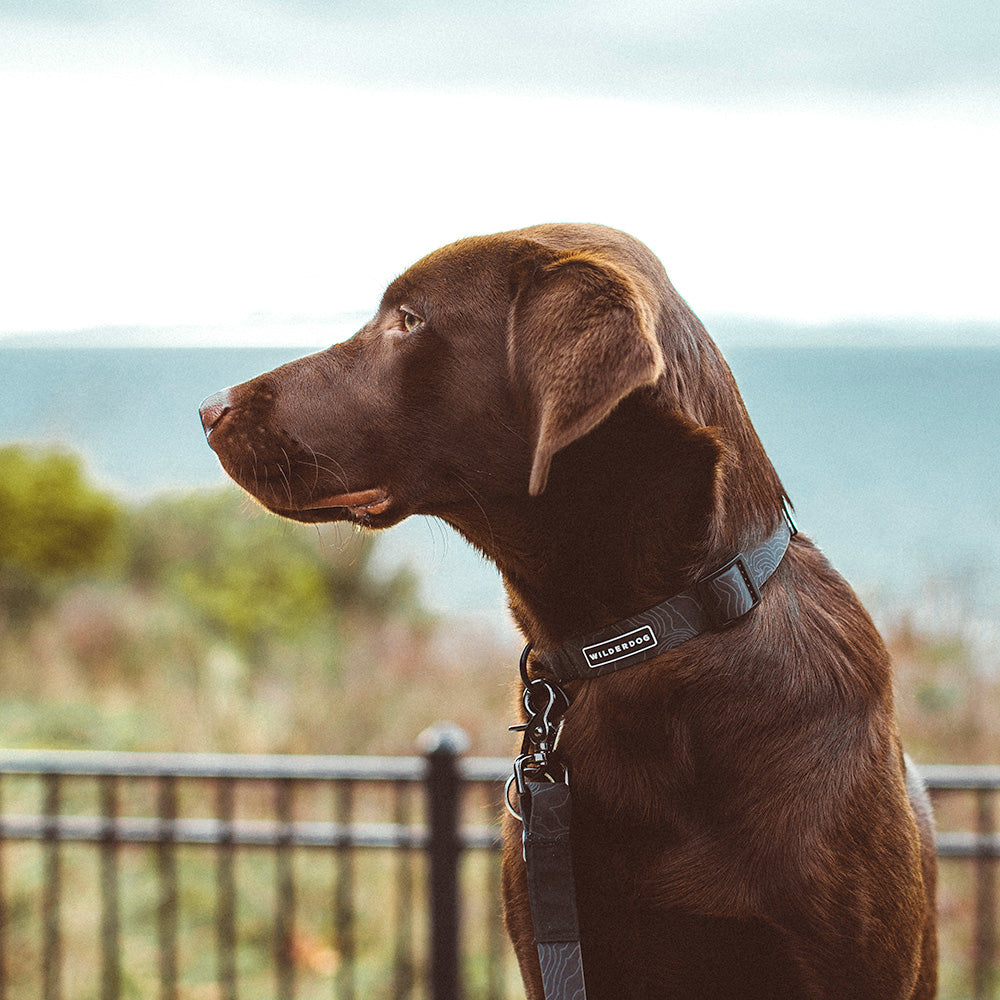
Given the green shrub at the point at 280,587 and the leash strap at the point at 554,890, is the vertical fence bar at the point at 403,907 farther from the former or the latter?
the green shrub at the point at 280,587

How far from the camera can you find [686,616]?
1.37 meters

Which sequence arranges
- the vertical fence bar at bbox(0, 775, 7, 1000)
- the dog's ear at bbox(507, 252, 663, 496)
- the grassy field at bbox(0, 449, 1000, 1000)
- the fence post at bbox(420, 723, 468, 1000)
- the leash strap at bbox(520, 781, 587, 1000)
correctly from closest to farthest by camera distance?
1. the dog's ear at bbox(507, 252, 663, 496)
2. the leash strap at bbox(520, 781, 587, 1000)
3. the fence post at bbox(420, 723, 468, 1000)
4. the vertical fence bar at bbox(0, 775, 7, 1000)
5. the grassy field at bbox(0, 449, 1000, 1000)

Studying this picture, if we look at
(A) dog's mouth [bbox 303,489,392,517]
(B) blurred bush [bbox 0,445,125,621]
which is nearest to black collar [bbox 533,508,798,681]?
(A) dog's mouth [bbox 303,489,392,517]

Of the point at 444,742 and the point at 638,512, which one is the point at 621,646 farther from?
the point at 444,742

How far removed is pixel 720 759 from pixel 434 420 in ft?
2.04

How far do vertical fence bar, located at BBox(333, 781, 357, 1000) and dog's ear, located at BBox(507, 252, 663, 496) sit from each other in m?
2.25

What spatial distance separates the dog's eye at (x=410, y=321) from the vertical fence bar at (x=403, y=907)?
2.09 meters

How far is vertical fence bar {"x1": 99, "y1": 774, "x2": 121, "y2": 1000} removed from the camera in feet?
11.3

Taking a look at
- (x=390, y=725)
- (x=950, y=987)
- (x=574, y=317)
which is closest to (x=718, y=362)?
(x=574, y=317)

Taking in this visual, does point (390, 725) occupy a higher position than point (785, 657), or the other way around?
point (785, 657)

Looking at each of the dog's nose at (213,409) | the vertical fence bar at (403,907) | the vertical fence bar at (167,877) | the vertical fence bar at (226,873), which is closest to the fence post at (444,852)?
the vertical fence bar at (403,907)

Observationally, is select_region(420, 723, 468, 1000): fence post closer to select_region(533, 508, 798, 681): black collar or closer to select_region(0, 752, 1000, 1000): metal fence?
select_region(0, 752, 1000, 1000): metal fence

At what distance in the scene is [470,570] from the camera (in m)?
7.87

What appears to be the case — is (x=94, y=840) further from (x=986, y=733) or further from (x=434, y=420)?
(x=986, y=733)
